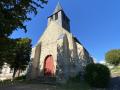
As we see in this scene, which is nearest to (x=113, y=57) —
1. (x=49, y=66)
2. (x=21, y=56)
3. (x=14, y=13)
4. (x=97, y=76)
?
(x=49, y=66)

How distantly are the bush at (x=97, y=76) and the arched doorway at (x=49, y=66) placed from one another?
728 centimetres

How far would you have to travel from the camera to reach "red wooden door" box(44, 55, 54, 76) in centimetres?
2505

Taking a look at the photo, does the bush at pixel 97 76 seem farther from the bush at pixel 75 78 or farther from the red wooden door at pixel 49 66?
the red wooden door at pixel 49 66

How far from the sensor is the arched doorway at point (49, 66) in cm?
2503

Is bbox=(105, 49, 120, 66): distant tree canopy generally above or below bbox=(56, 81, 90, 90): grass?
above

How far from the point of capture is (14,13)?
12.0 metres

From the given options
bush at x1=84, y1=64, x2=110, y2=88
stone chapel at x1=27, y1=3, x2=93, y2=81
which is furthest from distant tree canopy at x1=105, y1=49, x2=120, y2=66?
bush at x1=84, y1=64, x2=110, y2=88

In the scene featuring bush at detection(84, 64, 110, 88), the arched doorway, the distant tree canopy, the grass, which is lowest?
the grass

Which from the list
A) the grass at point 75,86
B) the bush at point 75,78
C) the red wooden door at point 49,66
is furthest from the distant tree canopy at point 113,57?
the grass at point 75,86

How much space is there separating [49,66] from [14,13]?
14476 mm

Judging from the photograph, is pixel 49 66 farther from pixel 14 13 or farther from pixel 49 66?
pixel 14 13

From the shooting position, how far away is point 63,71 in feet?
71.1

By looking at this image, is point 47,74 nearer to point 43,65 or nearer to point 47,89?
point 43,65

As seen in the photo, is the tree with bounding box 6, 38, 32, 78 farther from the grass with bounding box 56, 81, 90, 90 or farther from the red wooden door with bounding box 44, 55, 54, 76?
the grass with bounding box 56, 81, 90, 90
